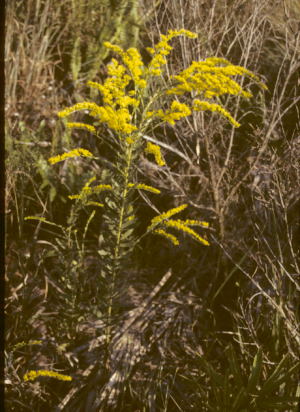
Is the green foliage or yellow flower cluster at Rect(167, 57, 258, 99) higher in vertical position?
yellow flower cluster at Rect(167, 57, 258, 99)

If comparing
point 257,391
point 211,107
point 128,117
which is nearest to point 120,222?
point 128,117

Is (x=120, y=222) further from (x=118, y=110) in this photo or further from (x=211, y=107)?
(x=211, y=107)

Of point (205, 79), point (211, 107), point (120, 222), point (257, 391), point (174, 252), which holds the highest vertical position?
point (205, 79)

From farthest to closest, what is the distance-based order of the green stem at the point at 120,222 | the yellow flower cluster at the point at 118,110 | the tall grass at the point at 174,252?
the tall grass at the point at 174,252
the green stem at the point at 120,222
the yellow flower cluster at the point at 118,110

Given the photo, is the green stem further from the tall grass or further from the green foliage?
the green foliage

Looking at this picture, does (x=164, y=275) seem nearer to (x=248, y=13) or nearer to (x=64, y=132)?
(x=64, y=132)

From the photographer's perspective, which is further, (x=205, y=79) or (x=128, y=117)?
(x=205, y=79)

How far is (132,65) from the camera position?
1.91 metres

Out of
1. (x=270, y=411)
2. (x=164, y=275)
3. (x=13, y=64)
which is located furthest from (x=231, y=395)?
(x=13, y=64)

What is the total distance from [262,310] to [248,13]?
181 centimetres

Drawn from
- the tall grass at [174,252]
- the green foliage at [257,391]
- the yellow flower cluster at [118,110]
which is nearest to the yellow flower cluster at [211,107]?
the tall grass at [174,252]

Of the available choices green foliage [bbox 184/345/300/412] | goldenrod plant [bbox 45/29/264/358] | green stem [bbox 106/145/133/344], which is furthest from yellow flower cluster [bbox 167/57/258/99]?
green foliage [bbox 184/345/300/412]

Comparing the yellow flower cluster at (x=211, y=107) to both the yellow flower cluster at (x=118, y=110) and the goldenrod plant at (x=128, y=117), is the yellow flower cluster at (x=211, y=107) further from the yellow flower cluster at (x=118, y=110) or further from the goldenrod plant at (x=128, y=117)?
the yellow flower cluster at (x=118, y=110)

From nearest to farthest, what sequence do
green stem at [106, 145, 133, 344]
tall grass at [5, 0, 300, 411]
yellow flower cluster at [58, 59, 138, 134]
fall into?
yellow flower cluster at [58, 59, 138, 134], green stem at [106, 145, 133, 344], tall grass at [5, 0, 300, 411]
